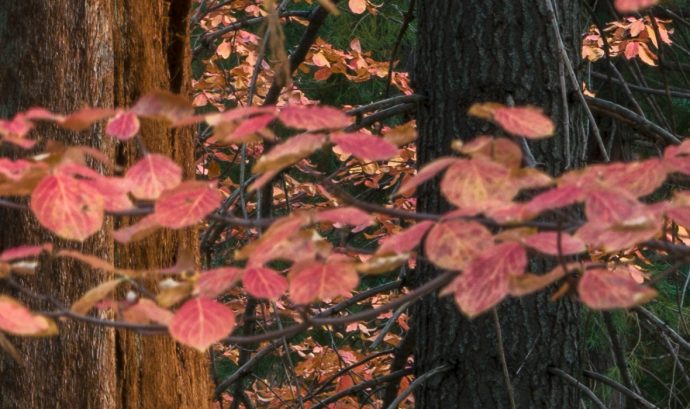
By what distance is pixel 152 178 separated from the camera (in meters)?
1.08

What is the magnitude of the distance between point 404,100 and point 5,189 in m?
1.78

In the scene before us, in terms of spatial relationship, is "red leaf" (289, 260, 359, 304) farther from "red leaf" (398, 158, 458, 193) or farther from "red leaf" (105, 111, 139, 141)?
"red leaf" (105, 111, 139, 141)

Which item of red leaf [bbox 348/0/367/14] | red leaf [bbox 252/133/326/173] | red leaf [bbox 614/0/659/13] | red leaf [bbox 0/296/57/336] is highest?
red leaf [bbox 614/0/659/13]

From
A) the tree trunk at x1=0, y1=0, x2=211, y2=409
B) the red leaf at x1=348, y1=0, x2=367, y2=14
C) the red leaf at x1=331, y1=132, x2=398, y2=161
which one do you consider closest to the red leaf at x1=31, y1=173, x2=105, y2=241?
the red leaf at x1=331, y1=132, x2=398, y2=161

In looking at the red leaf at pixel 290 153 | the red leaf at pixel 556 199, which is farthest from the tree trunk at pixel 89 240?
the red leaf at pixel 556 199

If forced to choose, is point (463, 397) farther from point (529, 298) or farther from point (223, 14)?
point (223, 14)

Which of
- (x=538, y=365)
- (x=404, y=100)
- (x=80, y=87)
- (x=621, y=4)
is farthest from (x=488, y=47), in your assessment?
(x=621, y=4)

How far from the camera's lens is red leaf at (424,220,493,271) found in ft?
3.22

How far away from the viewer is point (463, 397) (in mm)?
2566

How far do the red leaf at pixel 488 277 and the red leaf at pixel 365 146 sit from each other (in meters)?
0.15

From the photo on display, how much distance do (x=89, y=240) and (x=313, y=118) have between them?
0.85 meters

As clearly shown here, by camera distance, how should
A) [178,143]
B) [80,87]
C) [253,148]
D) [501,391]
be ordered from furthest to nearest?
[253,148] < [501,391] < [178,143] < [80,87]

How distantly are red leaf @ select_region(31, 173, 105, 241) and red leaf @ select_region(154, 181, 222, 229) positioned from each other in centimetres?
7

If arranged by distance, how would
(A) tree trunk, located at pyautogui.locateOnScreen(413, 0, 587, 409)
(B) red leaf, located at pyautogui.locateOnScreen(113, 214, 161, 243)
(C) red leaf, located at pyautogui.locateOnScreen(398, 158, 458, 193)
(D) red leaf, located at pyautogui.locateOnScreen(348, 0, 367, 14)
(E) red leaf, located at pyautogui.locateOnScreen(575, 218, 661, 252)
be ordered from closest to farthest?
(E) red leaf, located at pyautogui.locateOnScreen(575, 218, 661, 252) < (C) red leaf, located at pyautogui.locateOnScreen(398, 158, 458, 193) < (B) red leaf, located at pyautogui.locateOnScreen(113, 214, 161, 243) < (A) tree trunk, located at pyautogui.locateOnScreen(413, 0, 587, 409) < (D) red leaf, located at pyautogui.locateOnScreen(348, 0, 367, 14)
